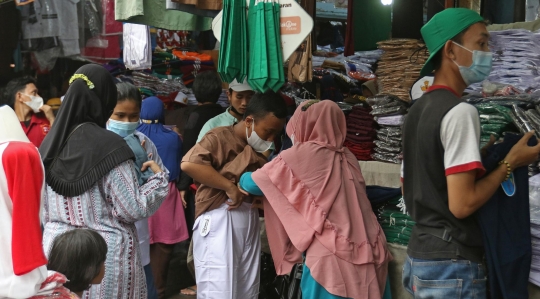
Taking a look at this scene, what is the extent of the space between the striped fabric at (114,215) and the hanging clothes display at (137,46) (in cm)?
322

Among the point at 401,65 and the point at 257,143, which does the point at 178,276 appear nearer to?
the point at 257,143

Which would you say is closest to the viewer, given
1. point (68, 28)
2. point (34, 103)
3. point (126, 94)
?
point (126, 94)

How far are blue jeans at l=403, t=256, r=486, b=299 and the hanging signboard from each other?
175 centimetres

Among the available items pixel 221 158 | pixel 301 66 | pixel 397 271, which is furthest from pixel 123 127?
pixel 397 271

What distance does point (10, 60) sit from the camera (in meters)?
6.34

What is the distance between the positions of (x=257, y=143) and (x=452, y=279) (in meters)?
1.81

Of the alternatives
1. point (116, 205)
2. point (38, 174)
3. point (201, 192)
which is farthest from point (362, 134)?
point (38, 174)

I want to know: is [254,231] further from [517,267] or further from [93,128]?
[517,267]

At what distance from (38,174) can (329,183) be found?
1.71 m

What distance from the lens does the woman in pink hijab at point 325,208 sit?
350cm

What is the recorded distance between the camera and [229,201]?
3965 mm

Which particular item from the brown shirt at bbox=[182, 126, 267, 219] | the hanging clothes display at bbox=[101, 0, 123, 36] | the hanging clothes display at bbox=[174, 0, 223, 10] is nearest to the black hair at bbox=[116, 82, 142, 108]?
the brown shirt at bbox=[182, 126, 267, 219]

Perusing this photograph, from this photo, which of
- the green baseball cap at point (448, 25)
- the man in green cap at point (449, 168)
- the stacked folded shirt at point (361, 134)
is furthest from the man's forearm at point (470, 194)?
the stacked folded shirt at point (361, 134)

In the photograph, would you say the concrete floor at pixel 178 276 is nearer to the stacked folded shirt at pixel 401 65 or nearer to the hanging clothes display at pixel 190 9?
the stacked folded shirt at pixel 401 65
